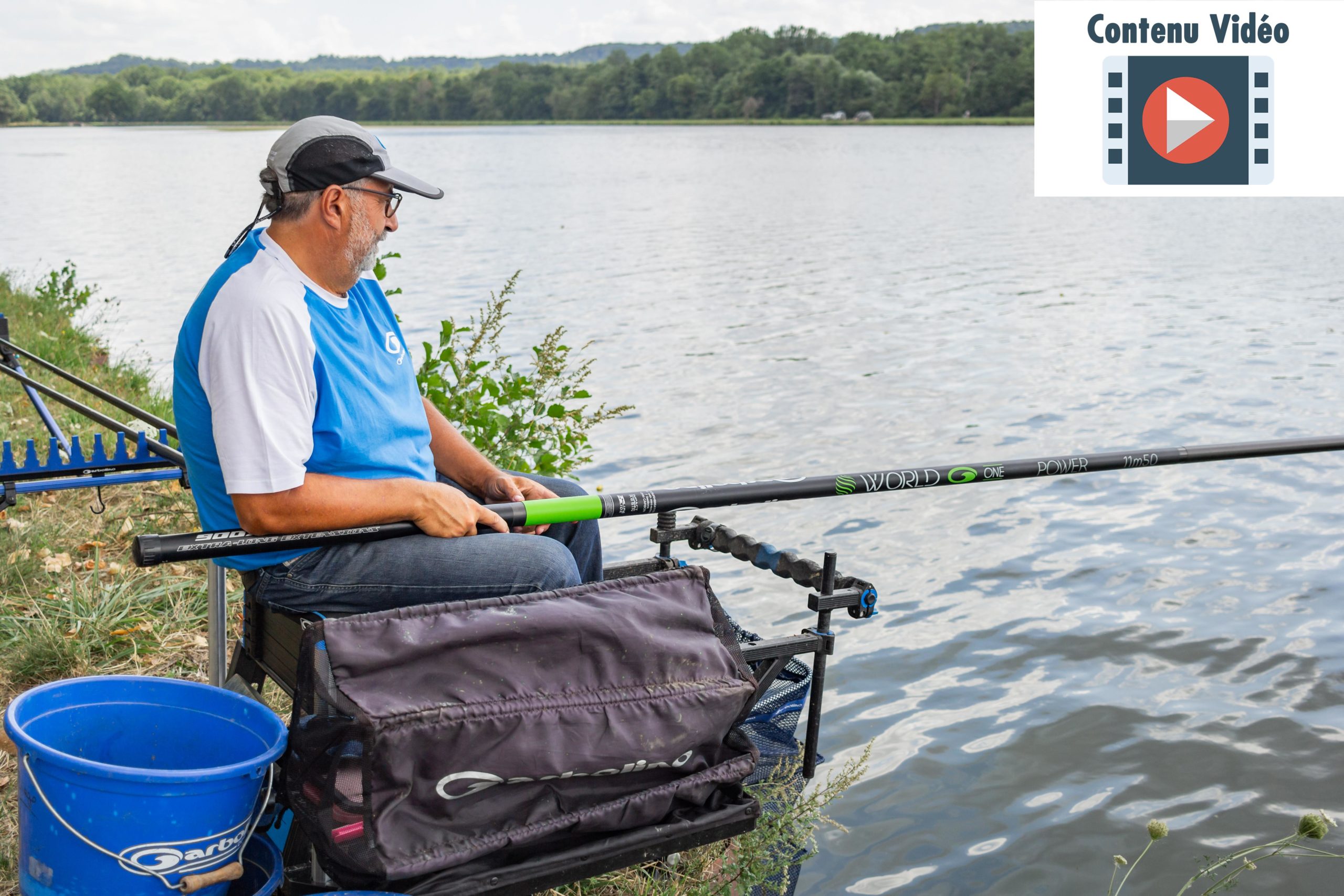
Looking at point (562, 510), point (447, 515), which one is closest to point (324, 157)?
point (447, 515)

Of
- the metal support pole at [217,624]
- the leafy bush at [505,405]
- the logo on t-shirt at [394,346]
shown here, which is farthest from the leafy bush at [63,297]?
the metal support pole at [217,624]

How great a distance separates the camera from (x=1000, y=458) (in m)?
7.88

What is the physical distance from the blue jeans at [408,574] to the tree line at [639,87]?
78.5 metres

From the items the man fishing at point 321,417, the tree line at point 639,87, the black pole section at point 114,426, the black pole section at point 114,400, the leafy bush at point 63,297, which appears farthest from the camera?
the tree line at point 639,87

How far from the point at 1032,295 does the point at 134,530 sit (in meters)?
11.5

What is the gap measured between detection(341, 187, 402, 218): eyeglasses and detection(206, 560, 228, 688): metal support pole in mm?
812

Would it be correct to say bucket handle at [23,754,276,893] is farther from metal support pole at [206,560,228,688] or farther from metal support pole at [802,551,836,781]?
metal support pole at [802,551,836,781]

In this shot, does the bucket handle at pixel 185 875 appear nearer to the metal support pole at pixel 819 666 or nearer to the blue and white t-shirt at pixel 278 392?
the blue and white t-shirt at pixel 278 392

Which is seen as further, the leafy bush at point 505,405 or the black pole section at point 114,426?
the leafy bush at point 505,405

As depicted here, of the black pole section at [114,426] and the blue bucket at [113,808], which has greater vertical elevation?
the black pole section at [114,426]

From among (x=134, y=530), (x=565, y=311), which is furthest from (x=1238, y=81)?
(x=134, y=530)

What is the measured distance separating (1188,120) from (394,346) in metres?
25.7

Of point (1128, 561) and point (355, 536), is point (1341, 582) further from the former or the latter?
point (355, 536)

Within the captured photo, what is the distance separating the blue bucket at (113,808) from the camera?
6.22ft
